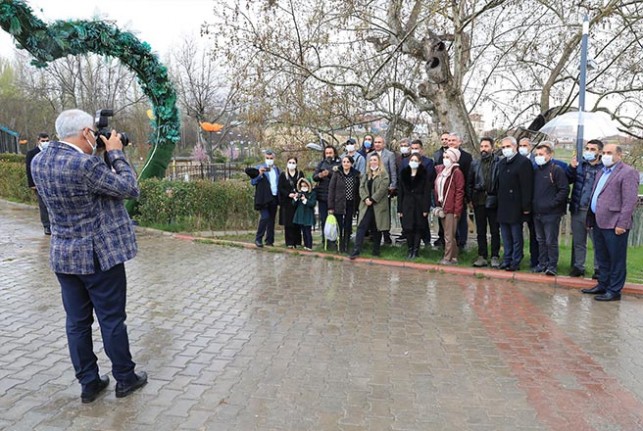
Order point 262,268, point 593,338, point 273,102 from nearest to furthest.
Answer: point 593,338 < point 262,268 < point 273,102

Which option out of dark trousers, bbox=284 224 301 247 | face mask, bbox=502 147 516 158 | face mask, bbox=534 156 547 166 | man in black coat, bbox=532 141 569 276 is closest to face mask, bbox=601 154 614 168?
man in black coat, bbox=532 141 569 276

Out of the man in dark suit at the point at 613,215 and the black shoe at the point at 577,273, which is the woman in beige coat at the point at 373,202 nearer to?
the black shoe at the point at 577,273

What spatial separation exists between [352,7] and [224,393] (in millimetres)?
9068

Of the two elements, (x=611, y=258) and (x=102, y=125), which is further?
(x=611, y=258)

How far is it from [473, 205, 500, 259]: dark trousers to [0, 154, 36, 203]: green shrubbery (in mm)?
13497

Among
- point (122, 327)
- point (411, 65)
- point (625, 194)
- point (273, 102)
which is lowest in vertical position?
point (122, 327)

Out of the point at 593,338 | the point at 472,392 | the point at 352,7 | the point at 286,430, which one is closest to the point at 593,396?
the point at 472,392

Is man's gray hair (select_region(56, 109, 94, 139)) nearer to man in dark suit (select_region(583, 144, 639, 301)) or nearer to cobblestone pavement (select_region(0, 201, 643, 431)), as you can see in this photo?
cobblestone pavement (select_region(0, 201, 643, 431))

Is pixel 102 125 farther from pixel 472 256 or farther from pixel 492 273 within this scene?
pixel 472 256

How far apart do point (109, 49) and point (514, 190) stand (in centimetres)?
879

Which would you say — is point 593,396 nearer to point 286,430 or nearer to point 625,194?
point 286,430

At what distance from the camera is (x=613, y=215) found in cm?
622

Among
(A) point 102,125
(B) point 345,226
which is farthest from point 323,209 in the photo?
(A) point 102,125

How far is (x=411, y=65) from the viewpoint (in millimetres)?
14406
